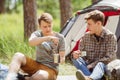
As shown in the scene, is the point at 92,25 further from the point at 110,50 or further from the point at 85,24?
the point at 85,24

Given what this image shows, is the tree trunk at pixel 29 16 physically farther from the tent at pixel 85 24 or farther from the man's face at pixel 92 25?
the man's face at pixel 92 25

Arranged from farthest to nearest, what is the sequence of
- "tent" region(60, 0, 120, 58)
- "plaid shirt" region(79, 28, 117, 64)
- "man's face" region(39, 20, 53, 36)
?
1. "tent" region(60, 0, 120, 58)
2. "plaid shirt" region(79, 28, 117, 64)
3. "man's face" region(39, 20, 53, 36)

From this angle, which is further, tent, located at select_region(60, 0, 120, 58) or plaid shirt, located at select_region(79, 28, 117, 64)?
tent, located at select_region(60, 0, 120, 58)

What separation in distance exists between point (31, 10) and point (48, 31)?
546cm

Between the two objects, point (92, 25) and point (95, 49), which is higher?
point (92, 25)

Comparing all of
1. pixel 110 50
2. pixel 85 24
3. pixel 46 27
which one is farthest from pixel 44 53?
pixel 85 24

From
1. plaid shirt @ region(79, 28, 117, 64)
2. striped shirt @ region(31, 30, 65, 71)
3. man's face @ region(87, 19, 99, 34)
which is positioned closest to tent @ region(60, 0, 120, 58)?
plaid shirt @ region(79, 28, 117, 64)

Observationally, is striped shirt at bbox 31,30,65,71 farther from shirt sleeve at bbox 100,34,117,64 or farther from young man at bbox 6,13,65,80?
shirt sleeve at bbox 100,34,117,64

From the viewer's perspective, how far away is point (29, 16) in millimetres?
10359

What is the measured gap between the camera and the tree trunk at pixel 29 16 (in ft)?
33.6

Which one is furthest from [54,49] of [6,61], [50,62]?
[6,61]

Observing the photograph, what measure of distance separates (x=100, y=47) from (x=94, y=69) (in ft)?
1.26

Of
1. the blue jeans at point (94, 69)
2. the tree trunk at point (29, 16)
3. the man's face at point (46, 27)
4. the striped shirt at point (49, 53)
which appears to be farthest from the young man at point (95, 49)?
the tree trunk at point (29, 16)

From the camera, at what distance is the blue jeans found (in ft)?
15.6
